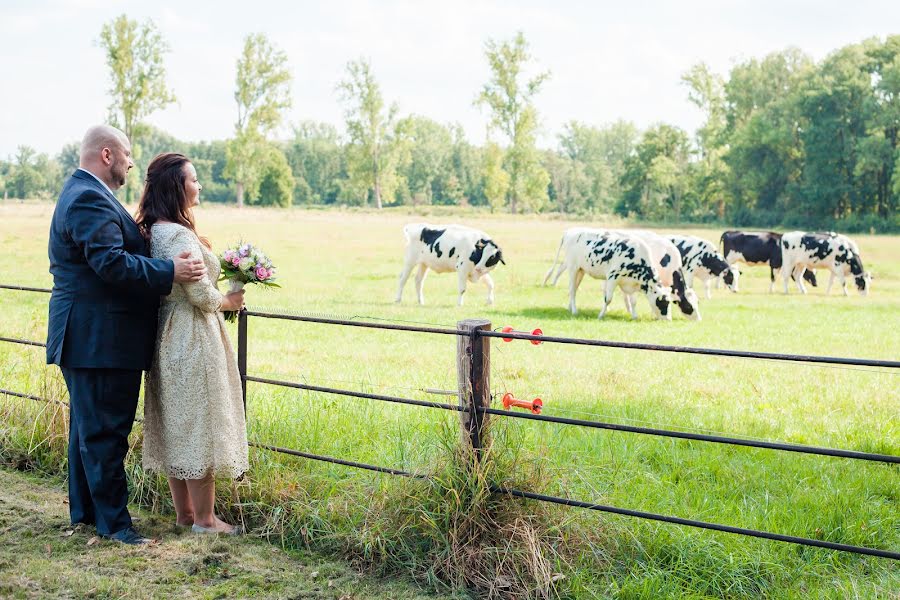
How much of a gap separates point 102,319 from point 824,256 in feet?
75.4

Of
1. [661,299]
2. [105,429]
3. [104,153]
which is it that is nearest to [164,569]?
[105,429]

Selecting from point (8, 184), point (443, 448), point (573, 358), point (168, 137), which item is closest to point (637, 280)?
point (573, 358)

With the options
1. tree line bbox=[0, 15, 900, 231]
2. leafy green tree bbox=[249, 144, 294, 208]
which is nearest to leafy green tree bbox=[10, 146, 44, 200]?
tree line bbox=[0, 15, 900, 231]

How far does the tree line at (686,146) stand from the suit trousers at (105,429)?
162 ft

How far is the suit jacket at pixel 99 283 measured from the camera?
4.02 m

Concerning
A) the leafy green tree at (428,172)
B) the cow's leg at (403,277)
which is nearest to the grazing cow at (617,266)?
the cow's leg at (403,277)

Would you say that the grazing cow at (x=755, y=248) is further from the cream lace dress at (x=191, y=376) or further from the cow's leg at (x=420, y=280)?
the cream lace dress at (x=191, y=376)

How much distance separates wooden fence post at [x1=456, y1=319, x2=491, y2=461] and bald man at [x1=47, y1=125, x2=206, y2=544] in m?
1.29

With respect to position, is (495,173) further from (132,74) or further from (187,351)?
(187,351)

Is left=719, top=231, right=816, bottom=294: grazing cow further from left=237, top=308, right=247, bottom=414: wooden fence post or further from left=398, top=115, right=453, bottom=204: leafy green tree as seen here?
left=398, top=115, right=453, bottom=204: leafy green tree

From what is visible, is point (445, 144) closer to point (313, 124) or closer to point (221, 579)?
point (313, 124)

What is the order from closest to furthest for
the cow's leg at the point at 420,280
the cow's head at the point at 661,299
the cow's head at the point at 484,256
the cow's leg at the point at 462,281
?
1. the cow's head at the point at 661,299
2. the cow's leg at the point at 462,281
3. the cow's head at the point at 484,256
4. the cow's leg at the point at 420,280

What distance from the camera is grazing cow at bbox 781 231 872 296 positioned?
2350 centimetres

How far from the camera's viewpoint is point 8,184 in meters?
61.7
